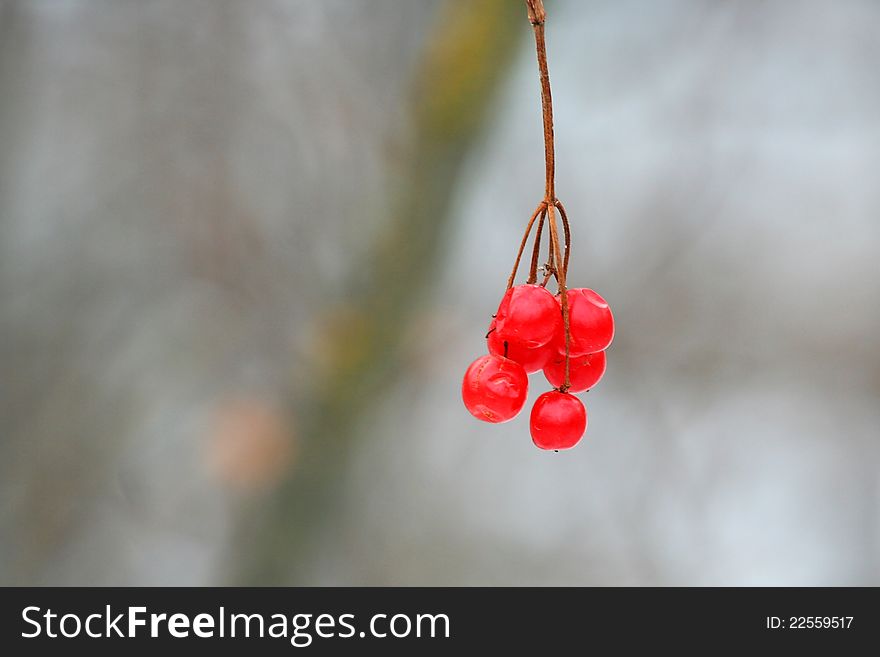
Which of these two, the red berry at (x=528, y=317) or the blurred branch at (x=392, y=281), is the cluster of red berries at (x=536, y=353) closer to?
the red berry at (x=528, y=317)

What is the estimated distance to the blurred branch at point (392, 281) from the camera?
2066mm

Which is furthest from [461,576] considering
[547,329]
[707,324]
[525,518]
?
[547,329]

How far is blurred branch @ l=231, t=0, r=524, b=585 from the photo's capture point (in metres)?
2.07

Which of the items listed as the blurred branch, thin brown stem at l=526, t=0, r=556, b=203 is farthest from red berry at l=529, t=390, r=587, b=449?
the blurred branch

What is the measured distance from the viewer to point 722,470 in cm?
284

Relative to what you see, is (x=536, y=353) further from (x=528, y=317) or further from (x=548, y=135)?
(x=548, y=135)

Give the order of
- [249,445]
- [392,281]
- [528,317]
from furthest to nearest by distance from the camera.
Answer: [249,445] < [392,281] < [528,317]

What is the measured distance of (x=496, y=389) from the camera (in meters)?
0.92

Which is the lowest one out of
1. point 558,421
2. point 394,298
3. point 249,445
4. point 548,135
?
point 558,421

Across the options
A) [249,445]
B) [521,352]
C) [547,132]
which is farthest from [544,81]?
[249,445]

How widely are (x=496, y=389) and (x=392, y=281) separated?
1.34 metres

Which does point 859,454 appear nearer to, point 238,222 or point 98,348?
point 238,222

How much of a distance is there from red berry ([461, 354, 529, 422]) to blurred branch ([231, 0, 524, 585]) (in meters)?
1.27

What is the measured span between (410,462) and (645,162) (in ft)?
4.17
